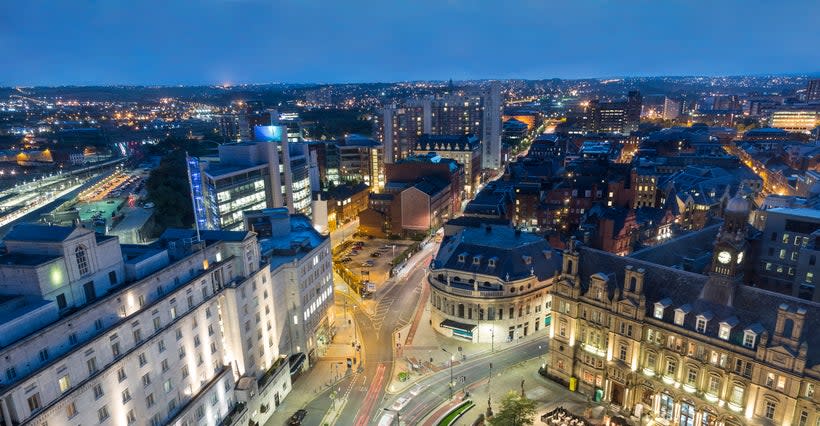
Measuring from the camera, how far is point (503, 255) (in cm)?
9100

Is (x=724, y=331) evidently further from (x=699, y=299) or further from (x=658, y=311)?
(x=658, y=311)

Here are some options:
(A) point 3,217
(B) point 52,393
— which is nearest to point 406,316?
(B) point 52,393

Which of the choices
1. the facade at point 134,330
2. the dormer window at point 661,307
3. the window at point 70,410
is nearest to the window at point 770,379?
the dormer window at point 661,307

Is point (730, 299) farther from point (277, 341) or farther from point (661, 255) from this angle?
point (277, 341)

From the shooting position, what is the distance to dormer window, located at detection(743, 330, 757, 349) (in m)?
57.3

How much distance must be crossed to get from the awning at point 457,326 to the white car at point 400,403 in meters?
18.9

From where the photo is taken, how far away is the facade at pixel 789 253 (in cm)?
8525

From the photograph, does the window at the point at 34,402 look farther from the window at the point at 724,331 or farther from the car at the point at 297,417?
the window at the point at 724,331

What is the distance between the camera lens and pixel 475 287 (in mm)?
89625

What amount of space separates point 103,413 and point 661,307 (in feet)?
215

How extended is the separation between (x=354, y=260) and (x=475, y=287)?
5617cm

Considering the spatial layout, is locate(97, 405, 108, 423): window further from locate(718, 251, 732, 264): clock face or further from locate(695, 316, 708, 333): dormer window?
locate(718, 251, 732, 264): clock face

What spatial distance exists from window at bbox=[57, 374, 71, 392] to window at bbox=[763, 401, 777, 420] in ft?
240

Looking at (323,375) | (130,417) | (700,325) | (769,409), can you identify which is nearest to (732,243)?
(700,325)
